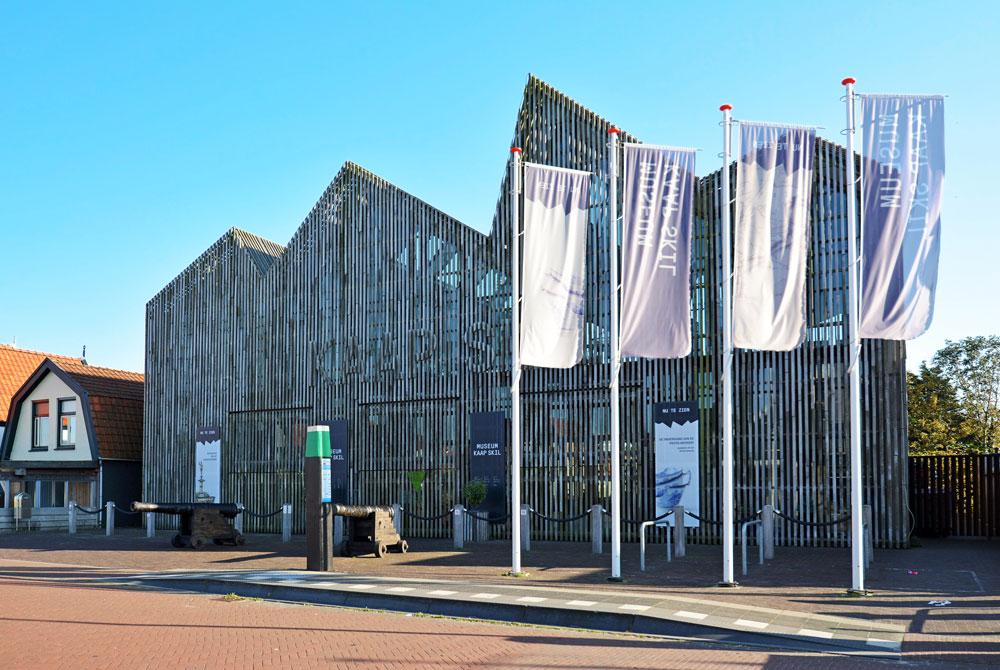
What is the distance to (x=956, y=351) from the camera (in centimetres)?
3956

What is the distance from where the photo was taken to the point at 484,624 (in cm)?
1227

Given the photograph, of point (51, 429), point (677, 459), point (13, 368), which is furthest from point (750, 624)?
point (13, 368)

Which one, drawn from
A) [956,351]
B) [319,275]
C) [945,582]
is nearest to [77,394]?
[319,275]

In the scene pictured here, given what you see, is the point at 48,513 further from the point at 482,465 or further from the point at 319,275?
the point at 482,465

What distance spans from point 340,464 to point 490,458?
528cm

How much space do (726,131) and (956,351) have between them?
2840cm

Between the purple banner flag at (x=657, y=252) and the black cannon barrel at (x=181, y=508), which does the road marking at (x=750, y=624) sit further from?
the black cannon barrel at (x=181, y=508)

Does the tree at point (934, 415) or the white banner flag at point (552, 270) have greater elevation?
the white banner flag at point (552, 270)

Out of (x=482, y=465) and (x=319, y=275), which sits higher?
(x=319, y=275)

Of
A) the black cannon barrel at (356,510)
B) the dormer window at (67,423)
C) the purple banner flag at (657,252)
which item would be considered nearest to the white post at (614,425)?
the purple banner flag at (657,252)

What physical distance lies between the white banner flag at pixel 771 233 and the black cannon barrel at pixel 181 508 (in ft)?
46.5

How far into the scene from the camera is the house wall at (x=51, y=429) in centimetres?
3528

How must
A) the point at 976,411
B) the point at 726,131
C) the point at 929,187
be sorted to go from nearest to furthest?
the point at 929,187, the point at 726,131, the point at 976,411

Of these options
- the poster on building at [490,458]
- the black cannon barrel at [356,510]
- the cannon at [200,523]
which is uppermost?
the poster on building at [490,458]
